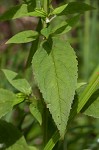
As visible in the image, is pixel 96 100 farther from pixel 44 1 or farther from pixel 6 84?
pixel 6 84

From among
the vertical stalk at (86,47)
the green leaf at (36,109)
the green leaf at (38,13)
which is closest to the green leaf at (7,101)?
the green leaf at (36,109)

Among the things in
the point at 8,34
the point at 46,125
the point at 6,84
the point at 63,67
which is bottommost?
the point at 8,34

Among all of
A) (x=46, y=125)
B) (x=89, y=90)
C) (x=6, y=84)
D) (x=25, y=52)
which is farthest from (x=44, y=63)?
(x=25, y=52)

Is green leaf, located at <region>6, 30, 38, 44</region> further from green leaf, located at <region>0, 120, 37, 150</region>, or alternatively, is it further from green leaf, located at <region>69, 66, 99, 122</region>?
green leaf, located at <region>0, 120, 37, 150</region>

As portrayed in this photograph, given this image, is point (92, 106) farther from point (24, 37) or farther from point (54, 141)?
point (24, 37)

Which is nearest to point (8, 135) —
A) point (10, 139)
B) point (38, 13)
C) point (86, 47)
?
point (10, 139)

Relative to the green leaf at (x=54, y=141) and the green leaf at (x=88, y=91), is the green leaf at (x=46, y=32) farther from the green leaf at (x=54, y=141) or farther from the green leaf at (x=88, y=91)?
the green leaf at (x=54, y=141)

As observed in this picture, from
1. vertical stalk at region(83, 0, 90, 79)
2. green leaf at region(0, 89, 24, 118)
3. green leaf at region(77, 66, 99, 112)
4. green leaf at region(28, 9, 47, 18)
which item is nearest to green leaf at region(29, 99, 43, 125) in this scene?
green leaf at region(0, 89, 24, 118)
